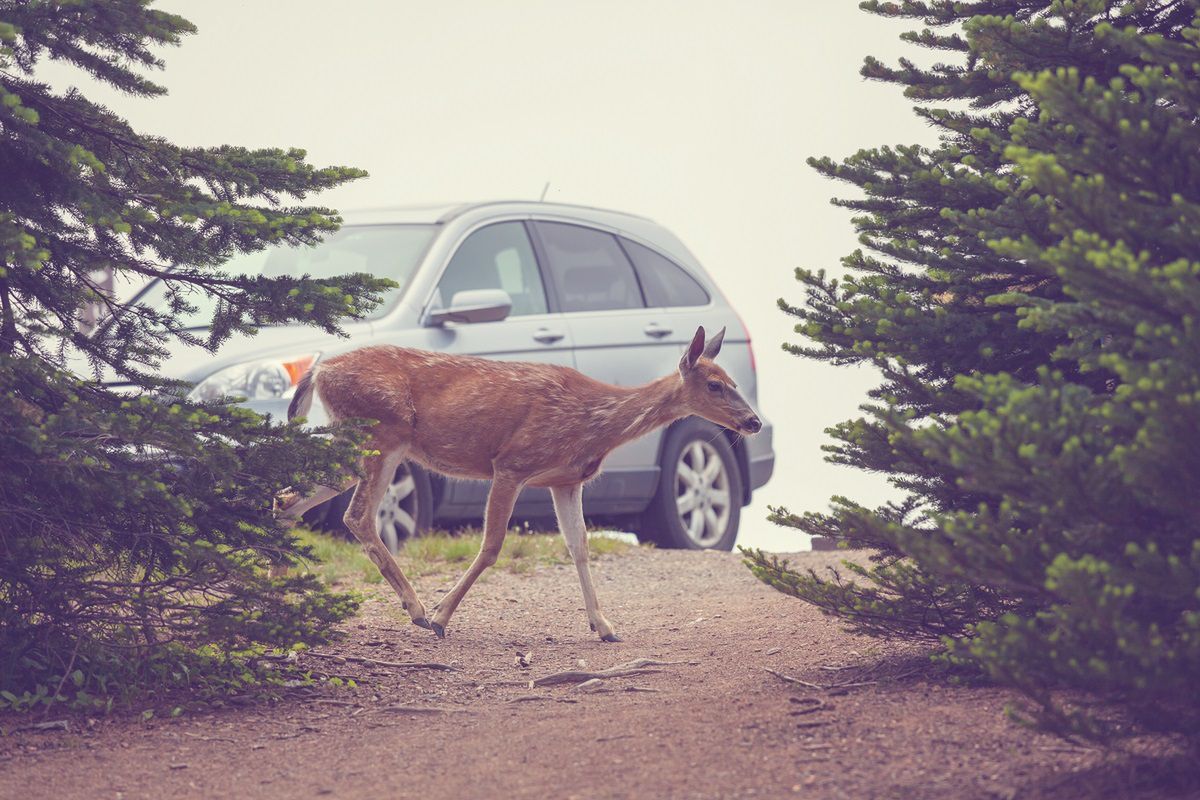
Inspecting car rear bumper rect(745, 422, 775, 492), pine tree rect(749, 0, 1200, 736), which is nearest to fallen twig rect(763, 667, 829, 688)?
pine tree rect(749, 0, 1200, 736)

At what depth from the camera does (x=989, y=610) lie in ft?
20.2

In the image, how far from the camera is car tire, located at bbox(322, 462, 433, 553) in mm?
10375

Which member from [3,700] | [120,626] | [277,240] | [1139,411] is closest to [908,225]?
[1139,411]

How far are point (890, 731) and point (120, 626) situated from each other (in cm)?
345

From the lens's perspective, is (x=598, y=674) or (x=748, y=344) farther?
(x=748, y=344)

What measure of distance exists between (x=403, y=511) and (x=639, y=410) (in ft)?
8.40

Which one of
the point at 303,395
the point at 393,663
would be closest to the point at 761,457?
the point at 303,395

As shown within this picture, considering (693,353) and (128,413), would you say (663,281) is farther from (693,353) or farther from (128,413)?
(128,413)

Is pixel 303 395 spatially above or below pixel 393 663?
above

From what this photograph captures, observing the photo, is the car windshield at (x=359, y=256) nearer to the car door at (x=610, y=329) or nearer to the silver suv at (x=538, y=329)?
the silver suv at (x=538, y=329)

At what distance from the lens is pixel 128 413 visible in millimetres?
6266

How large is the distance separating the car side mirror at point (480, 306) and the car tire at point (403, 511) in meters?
1.13

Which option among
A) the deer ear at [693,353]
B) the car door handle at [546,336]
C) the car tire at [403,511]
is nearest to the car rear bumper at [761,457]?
the car door handle at [546,336]

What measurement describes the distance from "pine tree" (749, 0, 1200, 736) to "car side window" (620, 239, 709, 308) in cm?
619
